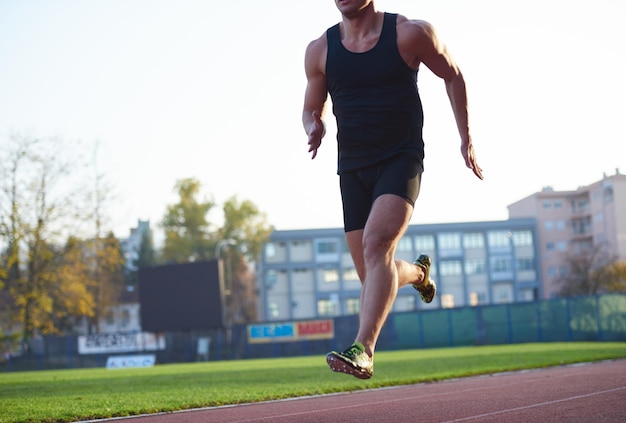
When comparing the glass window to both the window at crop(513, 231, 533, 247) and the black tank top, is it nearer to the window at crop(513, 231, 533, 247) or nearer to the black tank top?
the window at crop(513, 231, 533, 247)

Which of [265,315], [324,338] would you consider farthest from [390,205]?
[265,315]

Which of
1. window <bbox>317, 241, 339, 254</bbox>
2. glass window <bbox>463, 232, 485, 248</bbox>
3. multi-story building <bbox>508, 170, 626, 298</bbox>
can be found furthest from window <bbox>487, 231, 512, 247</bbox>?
window <bbox>317, 241, 339, 254</bbox>

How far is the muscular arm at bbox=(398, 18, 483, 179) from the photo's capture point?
5.54 m

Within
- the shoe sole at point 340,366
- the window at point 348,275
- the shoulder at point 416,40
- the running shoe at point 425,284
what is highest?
the window at point 348,275

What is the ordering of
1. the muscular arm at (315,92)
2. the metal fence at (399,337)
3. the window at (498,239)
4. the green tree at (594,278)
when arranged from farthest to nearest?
the window at (498,239) < the green tree at (594,278) < the metal fence at (399,337) < the muscular arm at (315,92)

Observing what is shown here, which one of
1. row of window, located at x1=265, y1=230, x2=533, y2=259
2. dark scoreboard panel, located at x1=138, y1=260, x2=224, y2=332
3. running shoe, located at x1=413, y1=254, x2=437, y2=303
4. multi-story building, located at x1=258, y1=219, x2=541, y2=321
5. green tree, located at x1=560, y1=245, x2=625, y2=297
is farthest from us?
multi-story building, located at x1=258, y1=219, x2=541, y2=321

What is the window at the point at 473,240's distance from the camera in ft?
281

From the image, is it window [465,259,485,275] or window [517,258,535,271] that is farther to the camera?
window [517,258,535,271]

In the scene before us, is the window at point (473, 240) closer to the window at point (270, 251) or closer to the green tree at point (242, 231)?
the window at point (270, 251)

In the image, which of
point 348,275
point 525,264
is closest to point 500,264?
point 525,264

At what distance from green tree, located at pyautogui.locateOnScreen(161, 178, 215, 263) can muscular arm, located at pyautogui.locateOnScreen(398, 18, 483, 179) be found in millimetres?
66465

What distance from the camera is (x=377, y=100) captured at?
5.63m

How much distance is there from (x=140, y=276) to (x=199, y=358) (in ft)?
18.3

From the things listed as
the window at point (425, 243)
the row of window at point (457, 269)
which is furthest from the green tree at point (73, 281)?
the window at point (425, 243)
